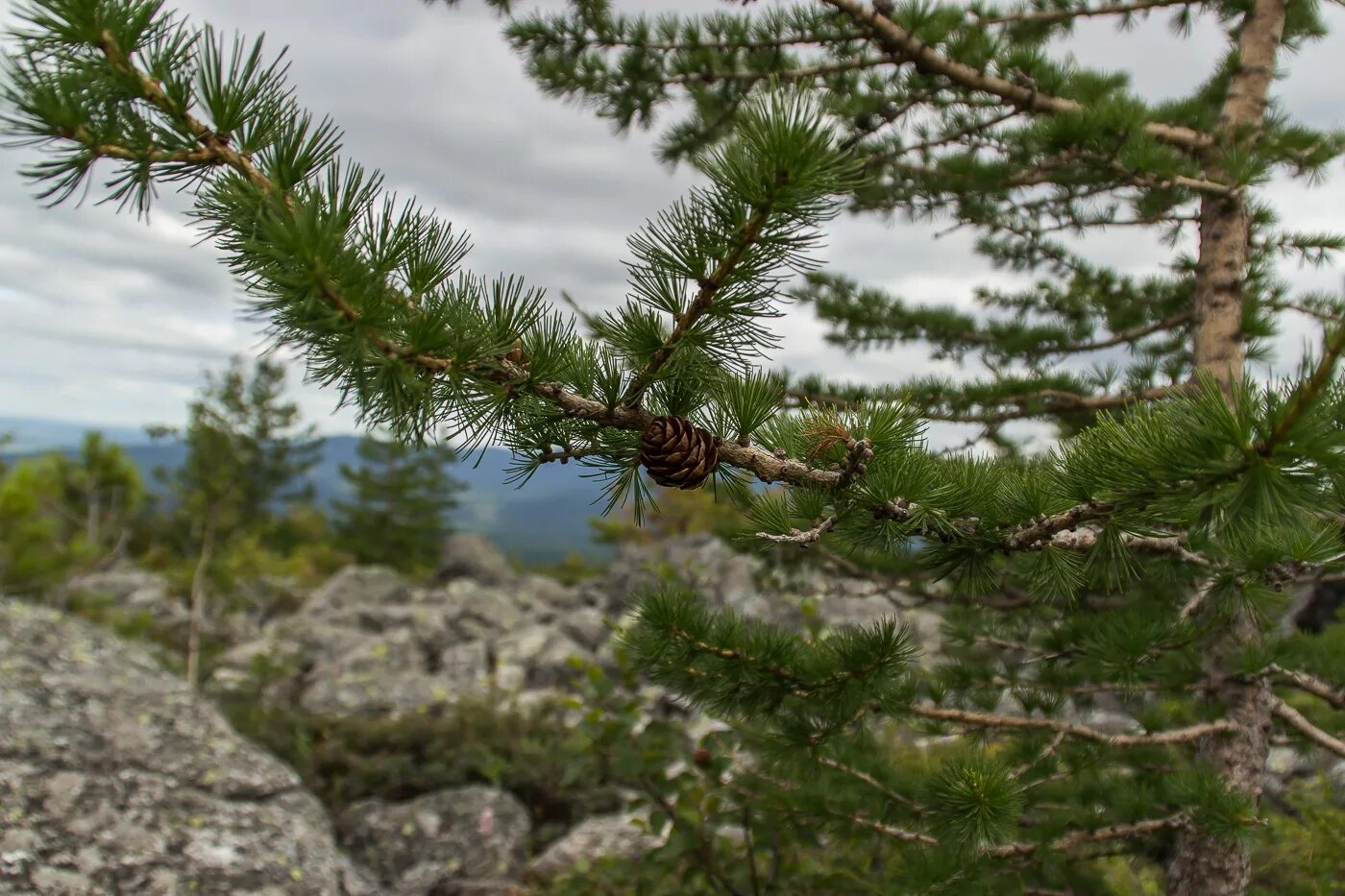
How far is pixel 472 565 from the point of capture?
26.4m

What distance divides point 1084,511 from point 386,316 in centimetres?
139

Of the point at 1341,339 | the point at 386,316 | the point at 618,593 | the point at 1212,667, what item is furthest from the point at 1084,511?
the point at 618,593

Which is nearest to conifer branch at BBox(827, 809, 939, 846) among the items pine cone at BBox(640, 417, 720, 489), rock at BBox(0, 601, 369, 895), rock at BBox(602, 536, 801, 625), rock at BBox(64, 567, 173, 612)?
pine cone at BBox(640, 417, 720, 489)

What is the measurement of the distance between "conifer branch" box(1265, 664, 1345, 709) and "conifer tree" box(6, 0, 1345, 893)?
21 mm

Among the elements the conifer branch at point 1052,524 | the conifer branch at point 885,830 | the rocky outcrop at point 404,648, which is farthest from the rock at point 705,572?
the conifer branch at point 1052,524

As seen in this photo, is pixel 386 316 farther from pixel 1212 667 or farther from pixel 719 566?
pixel 719 566

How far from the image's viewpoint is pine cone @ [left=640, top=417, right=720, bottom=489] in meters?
1.50

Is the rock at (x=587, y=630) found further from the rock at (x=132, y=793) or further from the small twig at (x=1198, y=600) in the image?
the small twig at (x=1198, y=600)

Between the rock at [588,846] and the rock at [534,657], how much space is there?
4.68 meters

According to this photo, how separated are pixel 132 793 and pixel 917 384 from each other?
4519 millimetres

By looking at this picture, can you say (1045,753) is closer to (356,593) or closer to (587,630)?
(587,630)

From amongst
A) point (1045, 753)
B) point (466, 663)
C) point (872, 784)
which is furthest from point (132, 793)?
point (466, 663)

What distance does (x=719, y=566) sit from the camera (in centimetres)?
1656

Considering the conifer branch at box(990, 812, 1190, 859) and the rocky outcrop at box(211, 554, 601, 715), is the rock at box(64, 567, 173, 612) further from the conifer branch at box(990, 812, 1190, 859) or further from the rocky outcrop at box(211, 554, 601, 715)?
the conifer branch at box(990, 812, 1190, 859)
